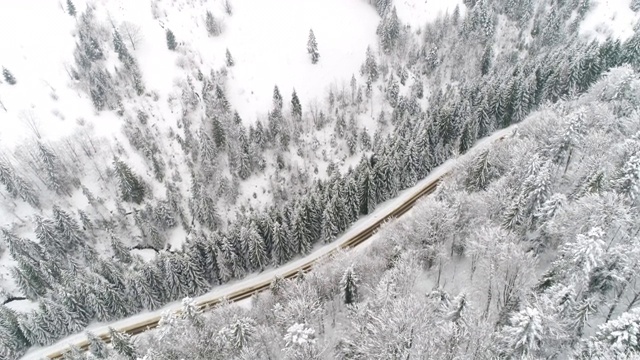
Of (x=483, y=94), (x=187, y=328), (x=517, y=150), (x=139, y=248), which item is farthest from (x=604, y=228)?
(x=139, y=248)

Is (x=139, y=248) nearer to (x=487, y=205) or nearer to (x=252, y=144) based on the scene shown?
(x=252, y=144)

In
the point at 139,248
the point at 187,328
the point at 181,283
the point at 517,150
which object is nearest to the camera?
the point at 187,328

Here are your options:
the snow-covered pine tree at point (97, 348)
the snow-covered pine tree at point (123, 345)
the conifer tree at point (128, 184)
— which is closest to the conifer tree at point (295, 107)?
the conifer tree at point (128, 184)

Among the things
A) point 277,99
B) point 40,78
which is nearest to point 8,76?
point 40,78

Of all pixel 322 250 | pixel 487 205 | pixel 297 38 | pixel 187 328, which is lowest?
pixel 322 250

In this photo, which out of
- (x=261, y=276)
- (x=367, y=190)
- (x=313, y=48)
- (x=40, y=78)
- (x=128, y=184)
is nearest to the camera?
(x=261, y=276)

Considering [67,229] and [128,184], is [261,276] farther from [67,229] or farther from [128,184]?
[67,229]
